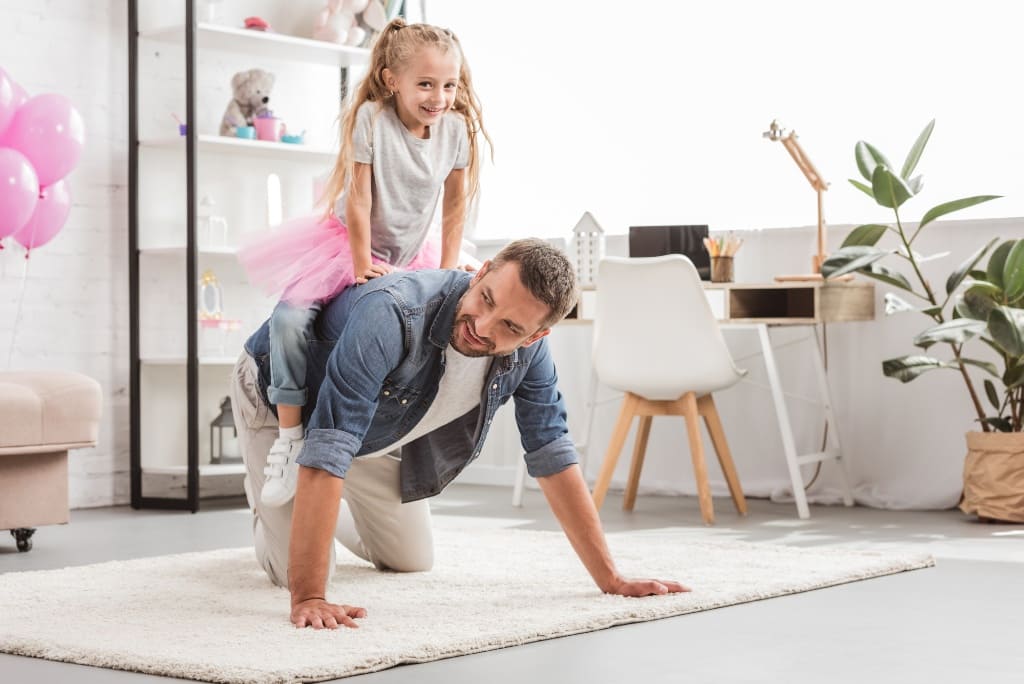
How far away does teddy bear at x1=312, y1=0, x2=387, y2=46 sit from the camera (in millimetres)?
5090

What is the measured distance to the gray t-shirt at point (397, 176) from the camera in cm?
297

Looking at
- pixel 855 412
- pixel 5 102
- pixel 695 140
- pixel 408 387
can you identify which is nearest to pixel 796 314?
pixel 855 412

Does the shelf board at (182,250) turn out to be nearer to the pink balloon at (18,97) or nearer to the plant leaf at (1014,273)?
the pink balloon at (18,97)

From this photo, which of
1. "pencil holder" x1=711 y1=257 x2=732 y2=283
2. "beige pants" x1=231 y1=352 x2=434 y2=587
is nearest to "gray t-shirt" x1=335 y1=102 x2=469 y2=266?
"beige pants" x1=231 y1=352 x2=434 y2=587

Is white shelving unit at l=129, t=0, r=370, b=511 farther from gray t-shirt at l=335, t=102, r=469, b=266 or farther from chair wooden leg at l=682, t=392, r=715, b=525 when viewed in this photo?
gray t-shirt at l=335, t=102, r=469, b=266

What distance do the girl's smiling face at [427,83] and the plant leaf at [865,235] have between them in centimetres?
170

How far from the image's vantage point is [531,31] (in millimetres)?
5555

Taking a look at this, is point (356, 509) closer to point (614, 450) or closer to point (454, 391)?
point (454, 391)

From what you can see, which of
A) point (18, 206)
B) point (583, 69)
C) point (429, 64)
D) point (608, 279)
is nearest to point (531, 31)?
point (583, 69)

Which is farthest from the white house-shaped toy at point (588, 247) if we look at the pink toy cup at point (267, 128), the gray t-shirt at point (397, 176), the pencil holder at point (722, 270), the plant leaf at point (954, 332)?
the gray t-shirt at point (397, 176)

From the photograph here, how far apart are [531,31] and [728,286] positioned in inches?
69.1

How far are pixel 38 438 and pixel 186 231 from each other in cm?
137

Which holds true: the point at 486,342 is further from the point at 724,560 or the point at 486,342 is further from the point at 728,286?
the point at 728,286

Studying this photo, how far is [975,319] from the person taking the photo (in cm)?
393
